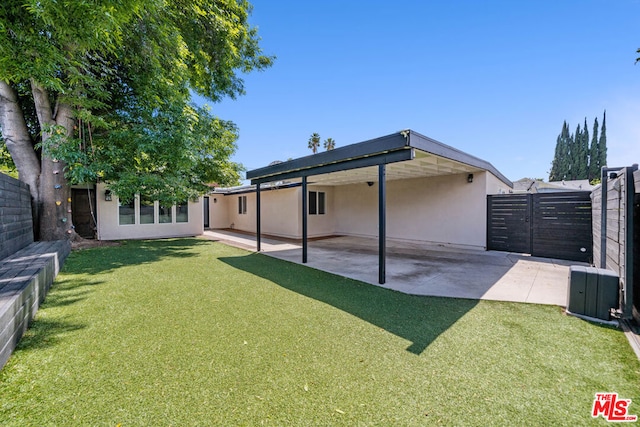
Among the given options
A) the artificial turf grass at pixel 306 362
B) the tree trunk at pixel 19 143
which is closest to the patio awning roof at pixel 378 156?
the artificial turf grass at pixel 306 362

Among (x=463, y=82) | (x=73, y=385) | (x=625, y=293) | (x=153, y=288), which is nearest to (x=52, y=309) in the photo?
(x=153, y=288)

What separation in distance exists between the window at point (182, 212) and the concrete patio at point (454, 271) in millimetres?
6379

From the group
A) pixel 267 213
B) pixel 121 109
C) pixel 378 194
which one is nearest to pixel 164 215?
pixel 267 213

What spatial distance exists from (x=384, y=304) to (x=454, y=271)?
2.85 metres

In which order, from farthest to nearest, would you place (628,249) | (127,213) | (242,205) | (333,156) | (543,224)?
(242,205) < (127,213) < (543,224) < (333,156) < (628,249)

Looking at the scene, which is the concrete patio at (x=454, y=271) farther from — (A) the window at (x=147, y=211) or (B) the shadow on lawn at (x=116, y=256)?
(A) the window at (x=147, y=211)

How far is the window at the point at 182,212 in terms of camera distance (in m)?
12.9

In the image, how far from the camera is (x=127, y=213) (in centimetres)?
1159

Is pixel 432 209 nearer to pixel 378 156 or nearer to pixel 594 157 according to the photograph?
pixel 378 156

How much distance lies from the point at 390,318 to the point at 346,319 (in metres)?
0.60

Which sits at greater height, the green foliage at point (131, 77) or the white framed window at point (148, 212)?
the green foliage at point (131, 77)

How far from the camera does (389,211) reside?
439 inches

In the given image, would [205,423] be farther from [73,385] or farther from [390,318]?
[390,318]
